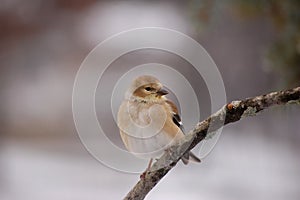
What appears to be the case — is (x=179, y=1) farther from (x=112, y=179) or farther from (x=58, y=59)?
(x=112, y=179)

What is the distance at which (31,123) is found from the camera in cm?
344

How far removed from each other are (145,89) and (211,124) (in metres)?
0.07

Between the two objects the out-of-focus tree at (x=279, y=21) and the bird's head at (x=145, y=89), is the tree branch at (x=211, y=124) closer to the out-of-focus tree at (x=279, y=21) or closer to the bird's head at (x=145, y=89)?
the bird's head at (x=145, y=89)

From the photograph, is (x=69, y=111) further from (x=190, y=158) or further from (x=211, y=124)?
(x=211, y=124)

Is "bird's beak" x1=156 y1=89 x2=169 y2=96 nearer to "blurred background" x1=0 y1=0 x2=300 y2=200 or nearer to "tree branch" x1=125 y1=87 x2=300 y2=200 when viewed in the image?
"tree branch" x1=125 y1=87 x2=300 y2=200

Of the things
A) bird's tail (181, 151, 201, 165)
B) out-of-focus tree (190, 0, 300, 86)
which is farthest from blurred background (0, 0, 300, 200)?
bird's tail (181, 151, 201, 165)

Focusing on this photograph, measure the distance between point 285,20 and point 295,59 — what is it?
7cm

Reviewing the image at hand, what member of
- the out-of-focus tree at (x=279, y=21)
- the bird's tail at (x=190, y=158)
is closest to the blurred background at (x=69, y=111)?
the out-of-focus tree at (x=279, y=21)

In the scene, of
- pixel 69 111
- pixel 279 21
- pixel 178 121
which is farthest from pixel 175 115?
pixel 69 111

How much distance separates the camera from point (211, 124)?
0.36 meters

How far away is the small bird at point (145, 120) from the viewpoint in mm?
406

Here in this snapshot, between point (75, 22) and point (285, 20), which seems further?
point (75, 22)

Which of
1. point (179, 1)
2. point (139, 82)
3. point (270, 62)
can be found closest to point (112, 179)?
point (179, 1)

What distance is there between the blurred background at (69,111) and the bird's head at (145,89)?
1819 millimetres
